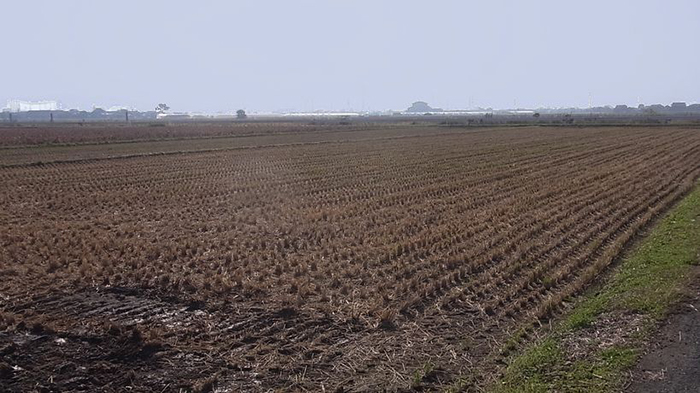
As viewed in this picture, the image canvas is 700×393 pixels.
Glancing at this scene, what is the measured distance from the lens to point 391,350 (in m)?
7.25

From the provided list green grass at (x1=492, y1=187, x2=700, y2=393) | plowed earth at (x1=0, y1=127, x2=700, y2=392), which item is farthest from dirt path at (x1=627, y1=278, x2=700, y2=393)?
plowed earth at (x1=0, y1=127, x2=700, y2=392)

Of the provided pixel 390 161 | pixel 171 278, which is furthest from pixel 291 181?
pixel 171 278

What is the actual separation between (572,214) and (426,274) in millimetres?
7051

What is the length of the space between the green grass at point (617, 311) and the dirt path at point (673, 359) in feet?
0.46

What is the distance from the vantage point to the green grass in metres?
6.28

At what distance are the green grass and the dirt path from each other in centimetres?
14

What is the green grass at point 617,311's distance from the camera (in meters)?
6.28

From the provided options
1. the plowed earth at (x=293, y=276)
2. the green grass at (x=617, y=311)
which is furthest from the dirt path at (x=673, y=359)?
the plowed earth at (x=293, y=276)

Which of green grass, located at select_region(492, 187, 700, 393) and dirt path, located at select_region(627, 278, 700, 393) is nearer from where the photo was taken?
dirt path, located at select_region(627, 278, 700, 393)

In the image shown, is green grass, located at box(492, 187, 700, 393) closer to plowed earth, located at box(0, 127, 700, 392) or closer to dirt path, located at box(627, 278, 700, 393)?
dirt path, located at box(627, 278, 700, 393)

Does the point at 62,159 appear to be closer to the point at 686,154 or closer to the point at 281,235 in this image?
the point at 281,235

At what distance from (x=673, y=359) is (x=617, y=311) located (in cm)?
164

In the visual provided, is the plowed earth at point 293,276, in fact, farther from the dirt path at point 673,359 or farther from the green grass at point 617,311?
the dirt path at point 673,359

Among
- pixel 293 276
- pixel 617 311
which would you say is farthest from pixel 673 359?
pixel 293 276
